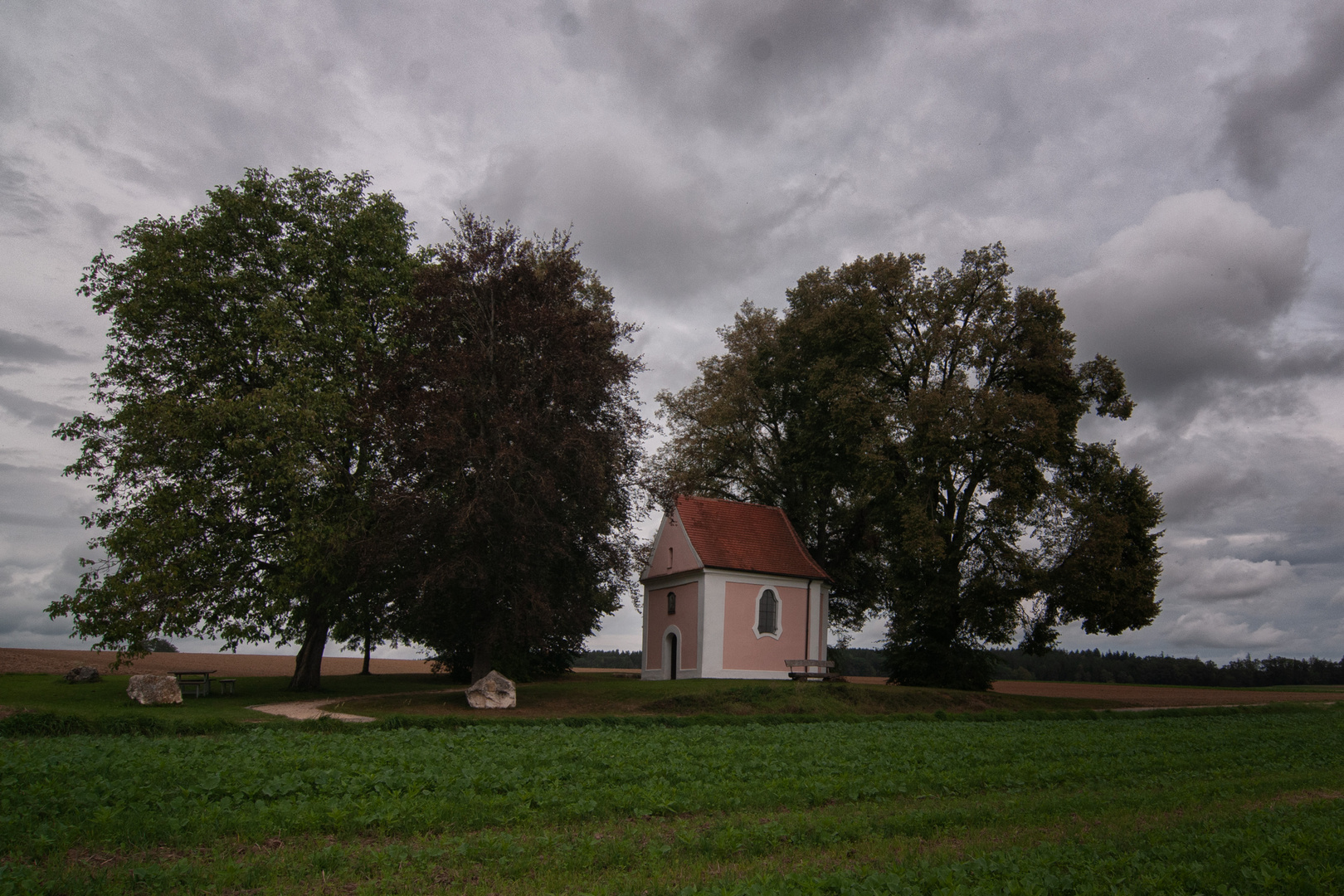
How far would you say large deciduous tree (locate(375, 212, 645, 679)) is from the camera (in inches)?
1015

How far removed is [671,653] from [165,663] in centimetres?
2784

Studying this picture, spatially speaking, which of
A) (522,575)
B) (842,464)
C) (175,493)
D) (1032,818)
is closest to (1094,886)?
(1032,818)

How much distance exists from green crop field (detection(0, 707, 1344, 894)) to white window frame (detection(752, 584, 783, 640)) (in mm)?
21317

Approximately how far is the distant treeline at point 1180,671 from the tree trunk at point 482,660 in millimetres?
45389

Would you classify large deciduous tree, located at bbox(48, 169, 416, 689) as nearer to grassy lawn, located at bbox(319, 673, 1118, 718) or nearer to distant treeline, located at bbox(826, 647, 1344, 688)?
grassy lawn, located at bbox(319, 673, 1118, 718)

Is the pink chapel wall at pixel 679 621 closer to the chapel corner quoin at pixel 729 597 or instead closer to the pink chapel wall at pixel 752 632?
the chapel corner quoin at pixel 729 597

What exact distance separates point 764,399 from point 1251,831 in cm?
3505

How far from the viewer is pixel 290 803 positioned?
854 cm

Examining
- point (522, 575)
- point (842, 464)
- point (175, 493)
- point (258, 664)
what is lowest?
point (258, 664)

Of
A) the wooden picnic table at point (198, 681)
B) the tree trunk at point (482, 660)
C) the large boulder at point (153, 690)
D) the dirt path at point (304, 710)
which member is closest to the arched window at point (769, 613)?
the tree trunk at point (482, 660)

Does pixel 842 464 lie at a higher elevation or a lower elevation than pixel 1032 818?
higher

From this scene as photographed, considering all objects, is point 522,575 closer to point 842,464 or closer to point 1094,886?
point 842,464

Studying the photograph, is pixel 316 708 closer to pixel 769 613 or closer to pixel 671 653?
pixel 671 653

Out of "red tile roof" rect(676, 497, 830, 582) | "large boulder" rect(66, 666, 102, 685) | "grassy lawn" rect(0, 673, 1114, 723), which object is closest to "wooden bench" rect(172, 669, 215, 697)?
"grassy lawn" rect(0, 673, 1114, 723)
